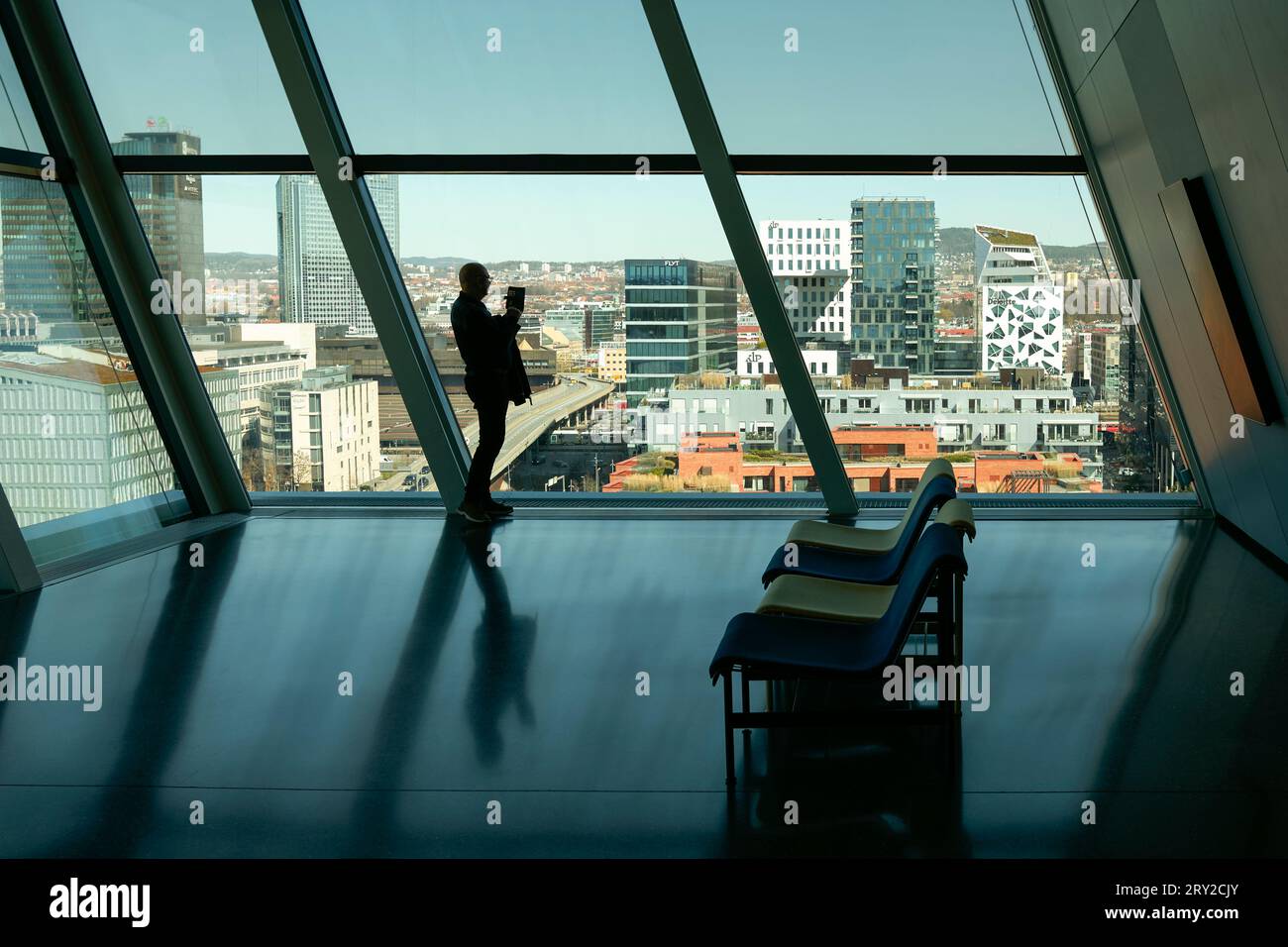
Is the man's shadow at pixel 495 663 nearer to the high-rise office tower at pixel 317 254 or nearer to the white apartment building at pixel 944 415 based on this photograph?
the white apartment building at pixel 944 415

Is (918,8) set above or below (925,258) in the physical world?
above

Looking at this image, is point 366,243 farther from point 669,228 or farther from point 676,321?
point 676,321

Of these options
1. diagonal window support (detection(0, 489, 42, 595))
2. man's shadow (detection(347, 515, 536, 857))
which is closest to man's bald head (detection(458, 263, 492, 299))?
man's shadow (detection(347, 515, 536, 857))

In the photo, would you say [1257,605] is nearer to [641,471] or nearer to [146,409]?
[641,471]

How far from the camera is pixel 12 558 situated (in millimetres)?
5973

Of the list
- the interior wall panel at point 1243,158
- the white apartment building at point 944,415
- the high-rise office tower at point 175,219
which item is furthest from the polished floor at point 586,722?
the high-rise office tower at point 175,219

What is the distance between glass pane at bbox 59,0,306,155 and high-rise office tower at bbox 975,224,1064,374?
16.0 feet

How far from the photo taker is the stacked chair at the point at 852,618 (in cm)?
344

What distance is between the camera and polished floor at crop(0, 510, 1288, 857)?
308 cm

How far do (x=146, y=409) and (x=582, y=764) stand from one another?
567 centimetres

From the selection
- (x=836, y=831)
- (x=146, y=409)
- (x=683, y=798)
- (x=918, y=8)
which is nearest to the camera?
(x=836, y=831)

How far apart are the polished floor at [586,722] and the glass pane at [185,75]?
322cm

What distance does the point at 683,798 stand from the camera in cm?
327
